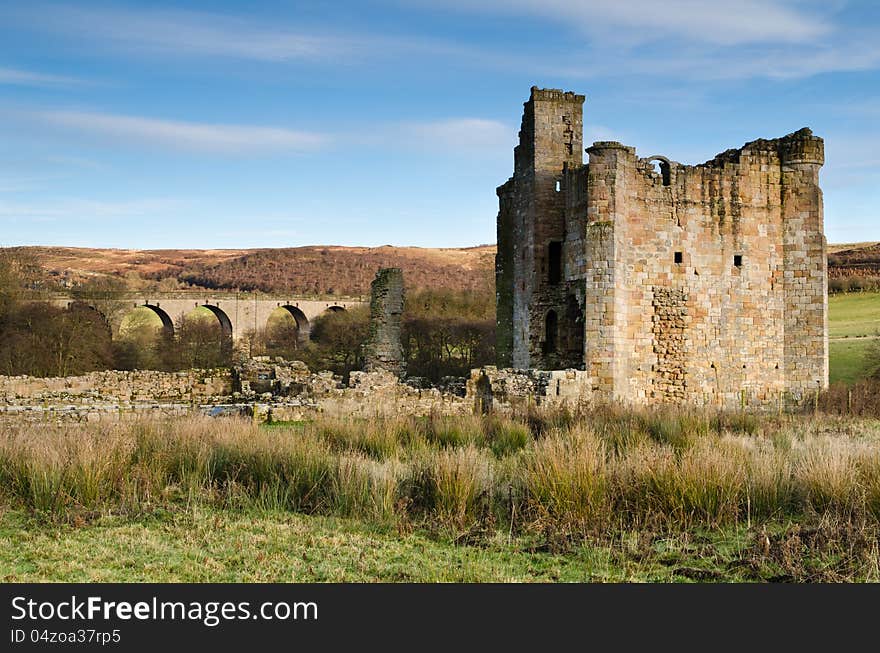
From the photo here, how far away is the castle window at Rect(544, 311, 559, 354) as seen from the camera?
2038cm

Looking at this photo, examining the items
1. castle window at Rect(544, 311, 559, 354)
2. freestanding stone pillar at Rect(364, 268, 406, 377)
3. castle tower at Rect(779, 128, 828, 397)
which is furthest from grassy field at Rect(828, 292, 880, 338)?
freestanding stone pillar at Rect(364, 268, 406, 377)

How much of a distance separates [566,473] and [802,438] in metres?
5.56

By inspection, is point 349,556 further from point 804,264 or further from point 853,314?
point 853,314

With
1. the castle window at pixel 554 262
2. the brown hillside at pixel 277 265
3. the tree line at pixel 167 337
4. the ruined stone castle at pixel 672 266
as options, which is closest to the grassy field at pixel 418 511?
the ruined stone castle at pixel 672 266

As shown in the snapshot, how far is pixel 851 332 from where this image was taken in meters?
43.5

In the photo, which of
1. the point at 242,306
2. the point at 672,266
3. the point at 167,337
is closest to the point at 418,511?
the point at 672,266

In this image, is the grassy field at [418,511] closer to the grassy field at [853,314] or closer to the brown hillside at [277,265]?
the grassy field at [853,314]

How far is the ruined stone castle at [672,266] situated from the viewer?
718 inches

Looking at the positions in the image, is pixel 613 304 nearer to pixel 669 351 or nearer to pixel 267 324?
pixel 669 351

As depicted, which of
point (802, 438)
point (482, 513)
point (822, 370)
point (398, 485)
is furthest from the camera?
point (822, 370)

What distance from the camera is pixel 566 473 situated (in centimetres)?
743

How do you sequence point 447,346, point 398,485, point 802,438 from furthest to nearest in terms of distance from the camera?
point 447,346 → point 802,438 → point 398,485

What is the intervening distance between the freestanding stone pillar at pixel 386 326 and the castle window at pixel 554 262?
548 cm

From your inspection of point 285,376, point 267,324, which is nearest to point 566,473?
point 285,376
